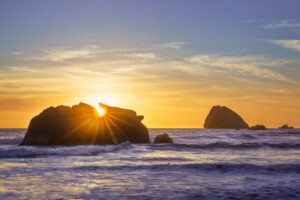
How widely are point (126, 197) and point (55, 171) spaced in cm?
694

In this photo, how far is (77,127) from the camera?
37.6 m

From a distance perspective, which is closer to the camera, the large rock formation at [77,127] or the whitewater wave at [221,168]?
the whitewater wave at [221,168]

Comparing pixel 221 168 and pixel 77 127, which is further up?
pixel 77 127

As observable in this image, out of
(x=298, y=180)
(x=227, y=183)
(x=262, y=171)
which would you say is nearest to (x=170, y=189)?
(x=227, y=183)

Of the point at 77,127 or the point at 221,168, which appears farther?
the point at 77,127

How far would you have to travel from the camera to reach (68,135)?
122 feet

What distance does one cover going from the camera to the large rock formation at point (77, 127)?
36.6 metres

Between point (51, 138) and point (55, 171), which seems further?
point (51, 138)

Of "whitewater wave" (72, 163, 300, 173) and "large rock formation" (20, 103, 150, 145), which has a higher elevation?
"large rock formation" (20, 103, 150, 145)

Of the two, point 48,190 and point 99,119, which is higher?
point 99,119

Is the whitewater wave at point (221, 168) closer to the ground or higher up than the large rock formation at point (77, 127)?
closer to the ground

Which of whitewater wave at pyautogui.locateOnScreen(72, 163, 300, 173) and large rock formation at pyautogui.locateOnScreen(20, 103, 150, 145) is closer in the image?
whitewater wave at pyautogui.locateOnScreen(72, 163, 300, 173)

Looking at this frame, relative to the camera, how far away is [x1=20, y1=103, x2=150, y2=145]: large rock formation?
1439 inches

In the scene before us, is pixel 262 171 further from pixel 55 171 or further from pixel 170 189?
pixel 55 171
